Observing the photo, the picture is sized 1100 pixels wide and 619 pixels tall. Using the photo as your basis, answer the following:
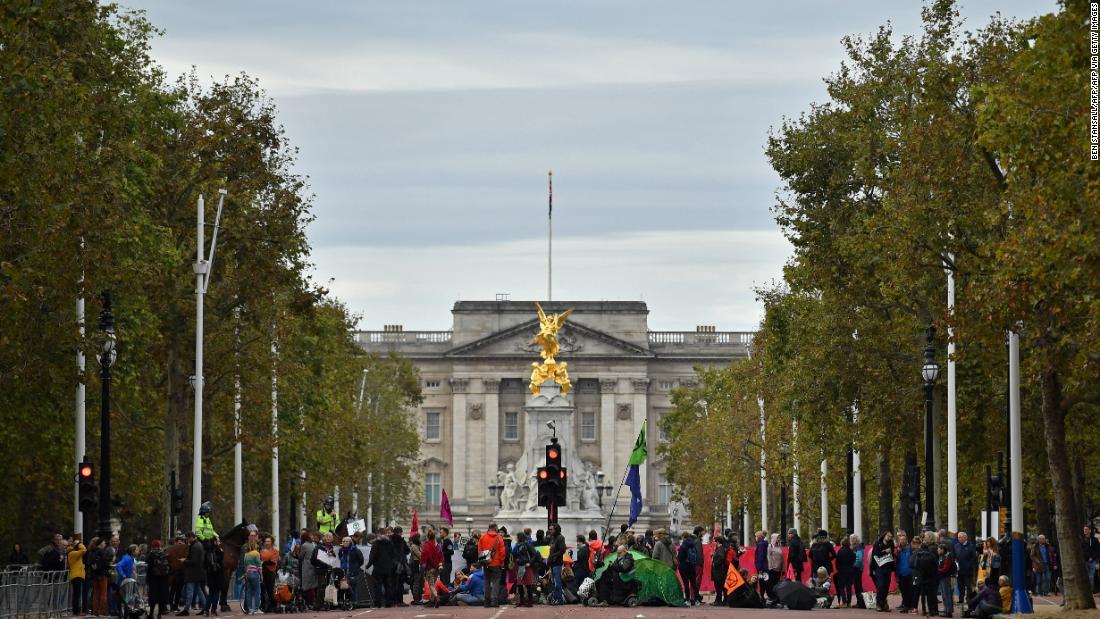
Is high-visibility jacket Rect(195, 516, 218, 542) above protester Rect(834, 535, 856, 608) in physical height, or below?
above

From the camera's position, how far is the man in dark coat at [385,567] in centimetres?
4897

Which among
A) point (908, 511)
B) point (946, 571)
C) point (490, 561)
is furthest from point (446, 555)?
point (908, 511)

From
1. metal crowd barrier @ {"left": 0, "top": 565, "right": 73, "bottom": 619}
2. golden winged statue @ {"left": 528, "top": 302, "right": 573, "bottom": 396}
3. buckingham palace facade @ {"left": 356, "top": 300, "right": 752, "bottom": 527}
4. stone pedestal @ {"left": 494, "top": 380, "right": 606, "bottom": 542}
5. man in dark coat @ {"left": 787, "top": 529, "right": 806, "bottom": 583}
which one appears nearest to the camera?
metal crowd barrier @ {"left": 0, "top": 565, "right": 73, "bottom": 619}

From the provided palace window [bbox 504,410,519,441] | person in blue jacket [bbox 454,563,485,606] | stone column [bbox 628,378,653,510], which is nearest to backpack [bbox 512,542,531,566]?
person in blue jacket [bbox 454,563,485,606]

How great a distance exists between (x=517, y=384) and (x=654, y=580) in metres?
143

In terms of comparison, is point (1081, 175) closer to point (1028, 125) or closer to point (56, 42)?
point (1028, 125)

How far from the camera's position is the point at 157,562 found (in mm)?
43438

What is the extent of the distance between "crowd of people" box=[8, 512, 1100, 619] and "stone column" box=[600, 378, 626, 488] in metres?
133

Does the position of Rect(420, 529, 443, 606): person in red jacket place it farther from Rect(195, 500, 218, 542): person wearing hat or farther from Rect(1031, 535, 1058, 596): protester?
Rect(1031, 535, 1058, 596): protester

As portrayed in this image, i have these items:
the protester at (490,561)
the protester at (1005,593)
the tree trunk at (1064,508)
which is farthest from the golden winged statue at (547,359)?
the tree trunk at (1064,508)

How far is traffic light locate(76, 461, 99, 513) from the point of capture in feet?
141

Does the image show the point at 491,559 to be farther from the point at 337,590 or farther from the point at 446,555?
the point at 337,590

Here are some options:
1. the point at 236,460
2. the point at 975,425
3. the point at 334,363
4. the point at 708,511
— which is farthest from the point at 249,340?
the point at 708,511

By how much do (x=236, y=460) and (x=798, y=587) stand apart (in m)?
27.1
